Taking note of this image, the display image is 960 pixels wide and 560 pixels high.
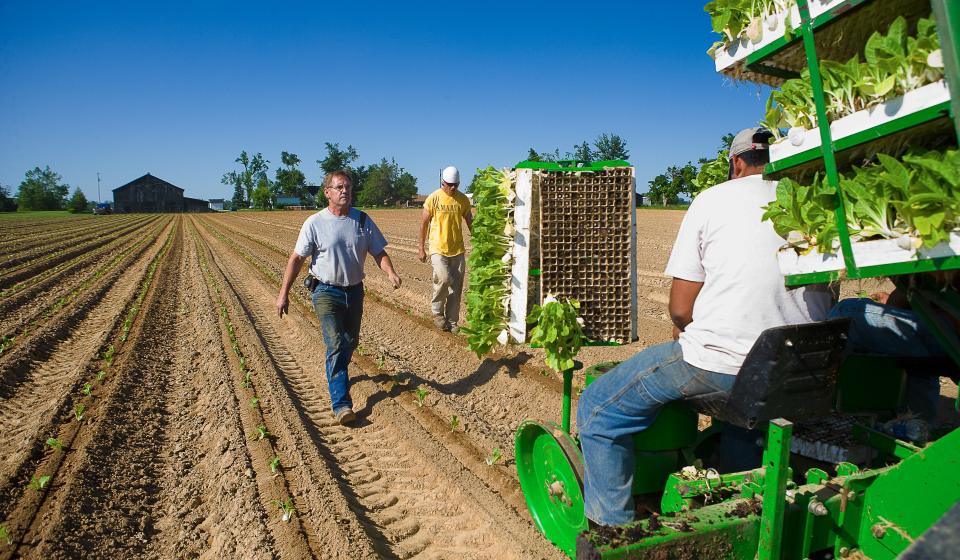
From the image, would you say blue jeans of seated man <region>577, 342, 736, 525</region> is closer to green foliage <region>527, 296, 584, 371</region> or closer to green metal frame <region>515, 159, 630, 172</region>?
green foliage <region>527, 296, 584, 371</region>

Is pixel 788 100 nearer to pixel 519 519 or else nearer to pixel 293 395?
pixel 519 519

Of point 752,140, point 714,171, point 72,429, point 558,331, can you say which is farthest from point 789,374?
point 72,429

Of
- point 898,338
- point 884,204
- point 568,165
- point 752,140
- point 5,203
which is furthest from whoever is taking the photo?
point 5,203

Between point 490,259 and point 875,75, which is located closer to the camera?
point 875,75

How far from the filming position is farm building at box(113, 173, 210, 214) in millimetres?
100000

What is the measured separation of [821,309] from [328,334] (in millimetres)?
4354

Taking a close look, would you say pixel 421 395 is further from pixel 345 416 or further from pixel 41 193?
pixel 41 193

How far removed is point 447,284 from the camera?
8094mm

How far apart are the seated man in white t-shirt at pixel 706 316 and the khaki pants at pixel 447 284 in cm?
526

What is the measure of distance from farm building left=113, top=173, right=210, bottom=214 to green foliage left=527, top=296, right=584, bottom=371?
111 m

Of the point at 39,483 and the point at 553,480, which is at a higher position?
the point at 553,480

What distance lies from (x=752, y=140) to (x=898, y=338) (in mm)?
1141

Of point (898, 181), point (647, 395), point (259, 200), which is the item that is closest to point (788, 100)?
point (898, 181)

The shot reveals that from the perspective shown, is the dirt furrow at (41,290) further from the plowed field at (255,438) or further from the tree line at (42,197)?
the tree line at (42,197)
